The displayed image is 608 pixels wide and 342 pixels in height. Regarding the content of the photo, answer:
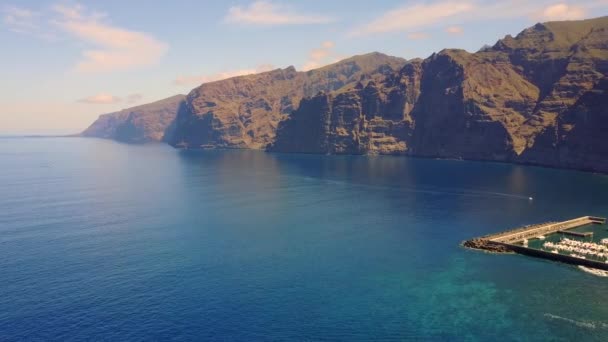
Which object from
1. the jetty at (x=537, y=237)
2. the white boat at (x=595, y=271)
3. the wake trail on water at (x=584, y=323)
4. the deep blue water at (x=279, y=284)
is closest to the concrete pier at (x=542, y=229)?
the jetty at (x=537, y=237)

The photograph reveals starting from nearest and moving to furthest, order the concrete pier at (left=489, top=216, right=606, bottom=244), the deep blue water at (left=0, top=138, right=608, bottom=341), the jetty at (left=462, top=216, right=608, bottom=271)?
the deep blue water at (left=0, top=138, right=608, bottom=341) < the jetty at (left=462, top=216, right=608, bottom=271) < the concrete pier at (left=489, top=216, right=606, bottom=244)

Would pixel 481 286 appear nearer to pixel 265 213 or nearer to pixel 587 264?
pixel 587 264

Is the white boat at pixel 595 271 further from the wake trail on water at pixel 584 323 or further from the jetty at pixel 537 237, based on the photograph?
the wake trail on water at pixel 584 323

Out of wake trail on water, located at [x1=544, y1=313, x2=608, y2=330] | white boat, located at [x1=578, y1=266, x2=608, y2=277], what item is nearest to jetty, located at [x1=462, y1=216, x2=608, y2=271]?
white boat, located at [x1=578, y1=266, x2=608, y2=277]

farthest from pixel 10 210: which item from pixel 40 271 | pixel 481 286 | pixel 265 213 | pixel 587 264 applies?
pixel 587 264

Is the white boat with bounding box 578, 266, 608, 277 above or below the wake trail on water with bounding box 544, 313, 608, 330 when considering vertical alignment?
above

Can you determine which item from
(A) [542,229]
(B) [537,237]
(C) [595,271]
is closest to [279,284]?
(C) [595,271]

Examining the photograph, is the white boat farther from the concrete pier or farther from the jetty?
the concrete pier

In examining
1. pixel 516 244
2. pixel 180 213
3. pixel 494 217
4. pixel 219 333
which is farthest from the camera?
pixel 180 213
